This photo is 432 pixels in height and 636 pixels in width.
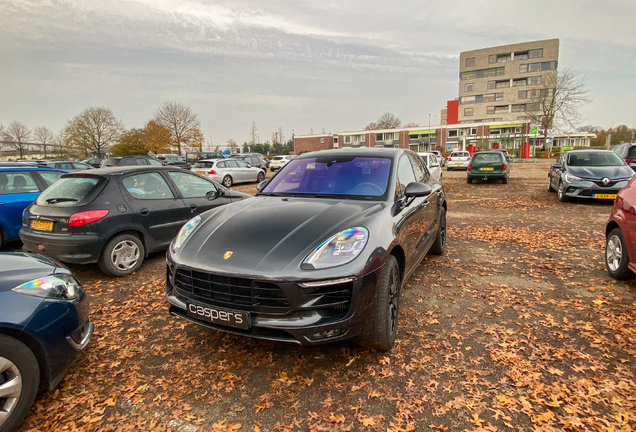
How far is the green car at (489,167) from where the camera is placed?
1666cm

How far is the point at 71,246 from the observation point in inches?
181

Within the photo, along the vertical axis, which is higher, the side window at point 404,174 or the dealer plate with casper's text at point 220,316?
the side window at point 404,174

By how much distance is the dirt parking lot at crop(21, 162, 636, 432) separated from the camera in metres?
2.38

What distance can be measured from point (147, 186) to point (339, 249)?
4.01m

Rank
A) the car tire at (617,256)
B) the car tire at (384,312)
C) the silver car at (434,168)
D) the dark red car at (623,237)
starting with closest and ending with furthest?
1. the car tire at (384,312)
2. the dark red car at (623,237)
3. the car tire at (617,256)
4. the silver car at (434,168)

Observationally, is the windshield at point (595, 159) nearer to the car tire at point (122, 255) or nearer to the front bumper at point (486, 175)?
the front bumper at point (486, 175)

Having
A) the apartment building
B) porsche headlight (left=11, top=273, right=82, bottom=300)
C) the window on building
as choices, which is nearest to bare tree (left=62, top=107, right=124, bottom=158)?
porsche headlight (left=11, top=273, right=82, bottom=300)

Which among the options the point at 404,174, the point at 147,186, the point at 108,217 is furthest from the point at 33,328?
the point at 404,174

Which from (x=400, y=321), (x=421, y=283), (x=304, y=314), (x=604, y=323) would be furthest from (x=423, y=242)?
(x=304, y=314)

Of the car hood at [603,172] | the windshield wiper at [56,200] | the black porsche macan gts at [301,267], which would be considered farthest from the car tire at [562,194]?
the windshield wiper at [56,200]

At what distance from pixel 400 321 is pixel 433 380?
→ 0.94 meters

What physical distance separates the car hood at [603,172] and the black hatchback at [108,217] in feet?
35.0

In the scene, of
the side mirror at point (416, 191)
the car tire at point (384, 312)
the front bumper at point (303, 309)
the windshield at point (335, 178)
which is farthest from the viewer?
the windshield at point (335, 178)

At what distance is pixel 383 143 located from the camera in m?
79.3
